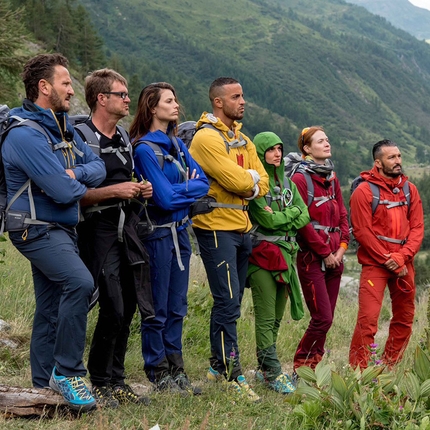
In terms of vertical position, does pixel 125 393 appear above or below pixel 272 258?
below

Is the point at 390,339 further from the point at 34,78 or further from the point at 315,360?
the point at 34,78

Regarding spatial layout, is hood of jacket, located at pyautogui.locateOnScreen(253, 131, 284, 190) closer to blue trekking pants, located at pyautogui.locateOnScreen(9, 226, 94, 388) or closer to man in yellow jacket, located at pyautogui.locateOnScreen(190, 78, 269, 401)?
man in yellow jacket, located at pyautogui.locateOnScreen(190, 78, 269, 401)

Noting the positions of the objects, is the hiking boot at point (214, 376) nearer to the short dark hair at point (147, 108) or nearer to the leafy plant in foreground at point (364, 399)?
the leafy plant in foreground at point (364, 399)

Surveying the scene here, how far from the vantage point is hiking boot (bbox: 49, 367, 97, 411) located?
13.0ft

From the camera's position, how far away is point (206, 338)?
6879 millimetres

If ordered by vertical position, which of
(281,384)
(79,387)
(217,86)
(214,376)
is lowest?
(214,376)

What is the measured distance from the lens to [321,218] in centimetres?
595

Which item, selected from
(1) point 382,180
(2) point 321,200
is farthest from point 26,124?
(1) point 382,180

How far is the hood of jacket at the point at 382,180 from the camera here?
244 inches

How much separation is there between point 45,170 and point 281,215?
7.34ft

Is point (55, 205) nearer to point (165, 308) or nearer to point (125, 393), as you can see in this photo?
point (165, 308)

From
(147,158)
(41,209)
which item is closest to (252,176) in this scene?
→ (147,158)

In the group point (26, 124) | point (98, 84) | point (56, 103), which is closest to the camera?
point (26, 124)

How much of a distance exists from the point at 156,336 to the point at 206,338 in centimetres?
218
